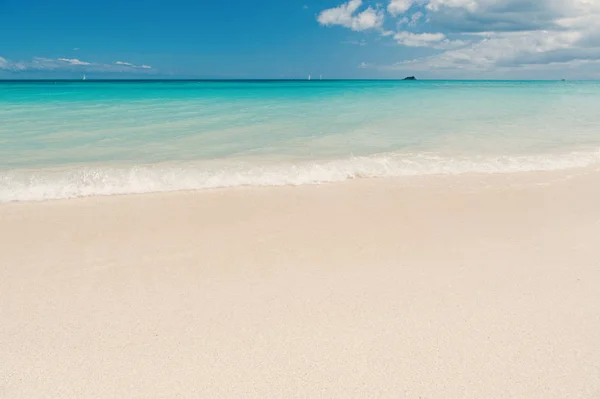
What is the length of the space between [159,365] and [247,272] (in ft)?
4.06

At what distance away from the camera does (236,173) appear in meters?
6.83

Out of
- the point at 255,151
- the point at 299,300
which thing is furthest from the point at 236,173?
the point at 299,300

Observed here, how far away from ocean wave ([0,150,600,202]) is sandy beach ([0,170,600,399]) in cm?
76

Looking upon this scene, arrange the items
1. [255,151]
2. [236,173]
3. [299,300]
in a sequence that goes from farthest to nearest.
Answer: [255,151]
[236,173]
[299,300]

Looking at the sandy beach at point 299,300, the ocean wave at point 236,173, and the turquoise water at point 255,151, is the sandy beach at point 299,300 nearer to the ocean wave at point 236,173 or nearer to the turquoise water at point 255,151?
the ocean wave at point 236,173

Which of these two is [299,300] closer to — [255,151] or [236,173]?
[236,173]

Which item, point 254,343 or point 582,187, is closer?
point 254,343

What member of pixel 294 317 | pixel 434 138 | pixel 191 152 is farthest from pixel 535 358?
pixel 434 138

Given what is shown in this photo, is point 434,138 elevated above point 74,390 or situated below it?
above

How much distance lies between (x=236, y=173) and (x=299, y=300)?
13.5ft

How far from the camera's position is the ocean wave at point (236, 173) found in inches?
233

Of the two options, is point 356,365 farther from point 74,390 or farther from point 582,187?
point 582,187

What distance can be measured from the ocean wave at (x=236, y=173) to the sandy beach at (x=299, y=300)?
76 cm

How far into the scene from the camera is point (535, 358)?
7.98 ft
